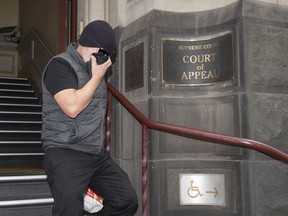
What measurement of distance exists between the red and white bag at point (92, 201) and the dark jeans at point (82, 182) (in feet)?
0.16

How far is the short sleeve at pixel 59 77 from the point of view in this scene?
216 cm

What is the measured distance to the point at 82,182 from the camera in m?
2.23

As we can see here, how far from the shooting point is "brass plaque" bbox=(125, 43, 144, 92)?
11.9 ft

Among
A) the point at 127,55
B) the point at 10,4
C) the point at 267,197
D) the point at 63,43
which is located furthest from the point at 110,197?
the point at 10,4

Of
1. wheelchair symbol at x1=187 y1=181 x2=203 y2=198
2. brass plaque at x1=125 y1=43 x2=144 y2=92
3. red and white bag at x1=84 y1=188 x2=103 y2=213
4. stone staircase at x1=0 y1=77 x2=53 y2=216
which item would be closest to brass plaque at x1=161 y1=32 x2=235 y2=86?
brass plaque at x1=125 y1=43 x2=144 y2=92

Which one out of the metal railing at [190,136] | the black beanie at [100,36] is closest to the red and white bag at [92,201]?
the metal railing at [190,136]

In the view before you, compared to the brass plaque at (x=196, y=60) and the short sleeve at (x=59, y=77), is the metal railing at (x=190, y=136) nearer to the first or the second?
the brass plaque at (x=196, y=60)

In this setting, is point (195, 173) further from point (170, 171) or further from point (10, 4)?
point (10, 4)

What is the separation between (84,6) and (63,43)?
91 cm

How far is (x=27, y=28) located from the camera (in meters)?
9.06

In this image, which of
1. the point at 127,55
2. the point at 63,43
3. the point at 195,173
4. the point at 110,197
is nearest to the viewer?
the point at 110,197

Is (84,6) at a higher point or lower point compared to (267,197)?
higher

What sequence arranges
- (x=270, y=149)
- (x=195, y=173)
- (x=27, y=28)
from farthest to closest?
(x=27, y=28) < (x=195, y=173) < (x=270, y=149)

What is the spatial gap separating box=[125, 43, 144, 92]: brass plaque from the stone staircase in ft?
4.02
